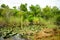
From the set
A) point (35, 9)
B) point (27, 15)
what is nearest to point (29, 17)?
point (27, 15)

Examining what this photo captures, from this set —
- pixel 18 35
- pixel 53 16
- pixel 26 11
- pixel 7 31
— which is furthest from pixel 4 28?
pixel 53 16

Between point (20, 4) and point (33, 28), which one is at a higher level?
point (20, 4)

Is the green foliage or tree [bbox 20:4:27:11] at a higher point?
tree [bbox 20:4:27:11]

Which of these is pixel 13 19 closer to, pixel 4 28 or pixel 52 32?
pixel 4 28

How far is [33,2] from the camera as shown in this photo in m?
1.94

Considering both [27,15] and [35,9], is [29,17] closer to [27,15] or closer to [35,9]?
[27,15]

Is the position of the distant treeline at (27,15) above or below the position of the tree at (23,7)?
below

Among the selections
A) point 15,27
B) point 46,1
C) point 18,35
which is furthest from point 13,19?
point 46,1

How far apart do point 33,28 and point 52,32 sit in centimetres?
26

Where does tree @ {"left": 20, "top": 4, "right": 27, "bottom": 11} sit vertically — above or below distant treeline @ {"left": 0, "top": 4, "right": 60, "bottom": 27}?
above

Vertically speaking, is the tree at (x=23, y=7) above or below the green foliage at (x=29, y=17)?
above

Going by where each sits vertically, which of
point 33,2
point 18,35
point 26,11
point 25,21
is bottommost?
point 18,35

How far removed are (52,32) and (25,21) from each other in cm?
39

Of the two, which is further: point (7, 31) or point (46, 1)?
point (46, 1)
